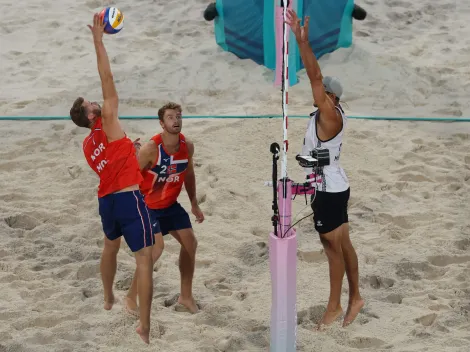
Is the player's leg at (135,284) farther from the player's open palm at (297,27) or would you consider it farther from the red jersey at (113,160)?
the player's open palm at (297,27)

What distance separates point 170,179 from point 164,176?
5 cm

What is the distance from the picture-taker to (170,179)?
4.91 meters

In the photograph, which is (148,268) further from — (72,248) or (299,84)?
(299,84)

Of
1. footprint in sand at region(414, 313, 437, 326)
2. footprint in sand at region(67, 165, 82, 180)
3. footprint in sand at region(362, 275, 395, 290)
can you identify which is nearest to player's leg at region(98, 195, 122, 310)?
footprint in sand at region(362, 275, 395, 290)

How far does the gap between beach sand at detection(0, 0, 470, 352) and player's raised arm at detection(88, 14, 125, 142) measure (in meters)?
1.22

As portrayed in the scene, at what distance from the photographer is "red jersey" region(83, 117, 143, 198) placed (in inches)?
177

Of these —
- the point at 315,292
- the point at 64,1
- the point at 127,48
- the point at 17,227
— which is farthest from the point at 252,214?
the point at 64,1

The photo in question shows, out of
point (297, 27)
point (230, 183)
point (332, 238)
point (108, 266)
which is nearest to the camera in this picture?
point (297, 27)

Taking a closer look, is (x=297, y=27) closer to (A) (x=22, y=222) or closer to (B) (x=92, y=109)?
(B) (x=92, y=109)

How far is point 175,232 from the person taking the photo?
16.4 feet

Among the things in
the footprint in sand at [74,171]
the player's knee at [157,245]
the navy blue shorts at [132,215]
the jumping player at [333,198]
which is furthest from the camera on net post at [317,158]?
the footprint in sand at [74,171]

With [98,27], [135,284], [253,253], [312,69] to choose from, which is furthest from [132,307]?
[312,69]

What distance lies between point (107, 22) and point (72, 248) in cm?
202

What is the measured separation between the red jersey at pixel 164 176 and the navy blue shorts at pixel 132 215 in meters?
0.30
